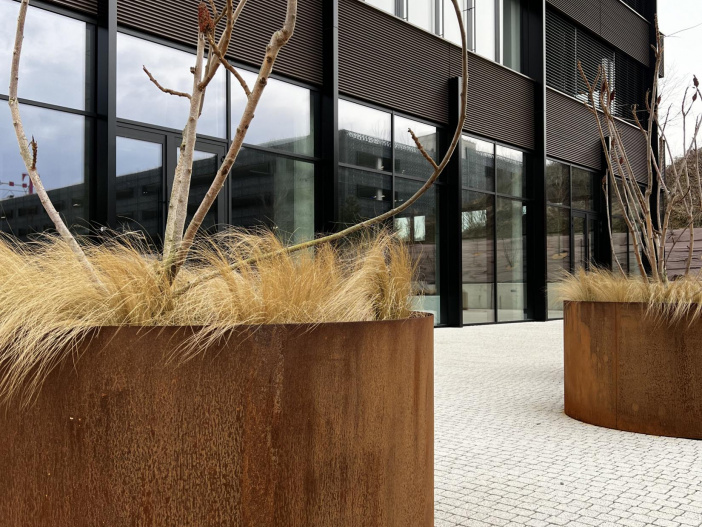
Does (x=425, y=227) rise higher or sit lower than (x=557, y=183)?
lower

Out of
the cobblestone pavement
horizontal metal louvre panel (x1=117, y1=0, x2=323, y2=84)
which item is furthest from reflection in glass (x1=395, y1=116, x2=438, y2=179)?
the cobblestone pavement

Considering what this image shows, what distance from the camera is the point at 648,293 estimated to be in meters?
4.38

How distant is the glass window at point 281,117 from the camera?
9281mm

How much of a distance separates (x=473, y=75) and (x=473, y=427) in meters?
9.85

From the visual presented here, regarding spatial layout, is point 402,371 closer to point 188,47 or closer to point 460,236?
point 188,47

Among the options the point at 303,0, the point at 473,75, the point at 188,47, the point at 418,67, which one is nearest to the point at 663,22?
the point at 473,75

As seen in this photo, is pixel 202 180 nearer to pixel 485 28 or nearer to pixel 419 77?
pixel 419 77

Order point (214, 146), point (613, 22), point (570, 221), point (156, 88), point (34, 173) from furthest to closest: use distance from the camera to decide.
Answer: point (613, 22), point (570, 221), point (214, 146), point (156, 88), point (34, 173)

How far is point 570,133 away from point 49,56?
12.0 meters

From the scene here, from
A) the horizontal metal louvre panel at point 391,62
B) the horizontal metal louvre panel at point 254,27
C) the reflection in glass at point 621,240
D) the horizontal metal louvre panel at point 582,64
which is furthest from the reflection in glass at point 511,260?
the horizontal metal louvre panel at point 254,27

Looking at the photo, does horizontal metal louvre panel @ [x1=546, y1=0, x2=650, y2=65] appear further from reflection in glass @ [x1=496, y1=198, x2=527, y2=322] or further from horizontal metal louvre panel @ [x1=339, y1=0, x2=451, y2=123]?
reflection in glass @ [x1=496, y1=198, x2=527, y2=322]

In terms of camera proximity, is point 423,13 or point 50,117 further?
point 423,13

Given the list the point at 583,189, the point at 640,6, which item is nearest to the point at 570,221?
the point at 583,189

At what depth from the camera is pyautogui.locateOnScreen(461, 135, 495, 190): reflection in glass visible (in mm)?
12961
